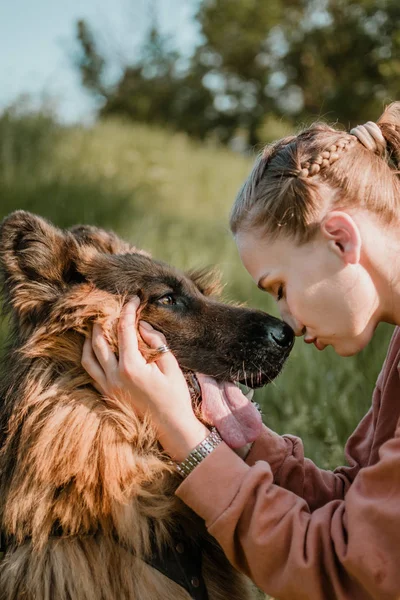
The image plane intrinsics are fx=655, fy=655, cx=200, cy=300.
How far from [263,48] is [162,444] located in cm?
2615

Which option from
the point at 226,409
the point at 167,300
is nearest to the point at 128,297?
the point at 167,300

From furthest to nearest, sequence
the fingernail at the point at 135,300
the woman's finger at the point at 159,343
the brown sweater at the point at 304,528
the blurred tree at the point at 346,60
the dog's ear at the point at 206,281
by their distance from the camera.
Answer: the blurred tree at the point at 346,60, the dog's ear at the point at 206,281, the fingernail at the point at 135,300, the woman's finger at the point at 159,343, the brown sweater at the point at 304,528

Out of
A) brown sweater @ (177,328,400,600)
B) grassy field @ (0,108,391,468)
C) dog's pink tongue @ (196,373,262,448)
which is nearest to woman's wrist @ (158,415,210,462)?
brown sweater @ (177,328,400,600)

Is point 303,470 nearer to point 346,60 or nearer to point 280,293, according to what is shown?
point 280,293

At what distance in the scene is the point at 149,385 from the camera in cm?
222

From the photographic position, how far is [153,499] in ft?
7.63

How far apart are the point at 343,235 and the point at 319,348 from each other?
1.36 ft

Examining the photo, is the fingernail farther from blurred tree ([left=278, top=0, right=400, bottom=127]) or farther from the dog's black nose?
blurred tree ([left=278, top=0, right=400, bottom=127])

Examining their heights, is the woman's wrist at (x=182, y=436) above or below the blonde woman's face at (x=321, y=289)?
below

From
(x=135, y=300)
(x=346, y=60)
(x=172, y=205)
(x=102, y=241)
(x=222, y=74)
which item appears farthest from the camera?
(x=222, y=74)

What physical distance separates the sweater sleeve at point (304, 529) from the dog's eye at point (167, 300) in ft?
2.42

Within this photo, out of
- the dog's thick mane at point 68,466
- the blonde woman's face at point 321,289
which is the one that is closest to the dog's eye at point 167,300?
the dog's thick mane at point 68,466

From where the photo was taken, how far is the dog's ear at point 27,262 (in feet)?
7.77

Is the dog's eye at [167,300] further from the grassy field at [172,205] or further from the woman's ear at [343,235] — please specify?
the grassy field at [172,205]
